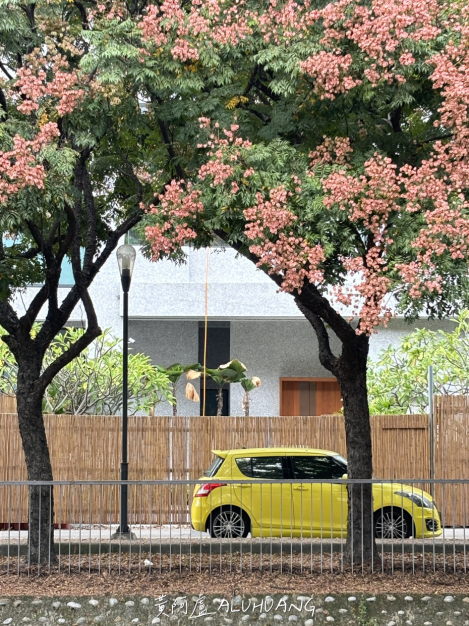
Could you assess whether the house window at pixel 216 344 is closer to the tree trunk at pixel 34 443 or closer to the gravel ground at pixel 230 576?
the tree trunk at pixel 34 443

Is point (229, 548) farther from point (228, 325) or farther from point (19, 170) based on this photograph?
point (228, 325)

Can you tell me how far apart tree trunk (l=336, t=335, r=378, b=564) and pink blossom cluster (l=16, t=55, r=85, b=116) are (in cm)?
427

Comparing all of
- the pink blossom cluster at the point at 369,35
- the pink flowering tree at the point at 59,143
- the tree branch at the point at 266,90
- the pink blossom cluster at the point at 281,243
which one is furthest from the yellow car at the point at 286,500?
the pink blossom cluster at the point at 369,35

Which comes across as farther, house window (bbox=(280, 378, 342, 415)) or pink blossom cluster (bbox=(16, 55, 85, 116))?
house window (bbox=(280, 378, 342, 415))

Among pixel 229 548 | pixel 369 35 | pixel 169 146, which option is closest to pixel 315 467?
pixel 229 548

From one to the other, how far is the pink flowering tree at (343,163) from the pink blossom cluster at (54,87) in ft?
3.19

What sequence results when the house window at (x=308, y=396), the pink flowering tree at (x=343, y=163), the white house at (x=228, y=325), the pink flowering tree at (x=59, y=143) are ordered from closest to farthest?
the pink flowering tree at (x=343, y=163)
the pink flowering tree at (x=59, y=143)
the white house at (x=228, y=325)
the house window at (x=308, y=396)

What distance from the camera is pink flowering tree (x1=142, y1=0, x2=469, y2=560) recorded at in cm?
905

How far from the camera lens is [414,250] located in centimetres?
891

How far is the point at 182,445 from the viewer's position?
1733 cm

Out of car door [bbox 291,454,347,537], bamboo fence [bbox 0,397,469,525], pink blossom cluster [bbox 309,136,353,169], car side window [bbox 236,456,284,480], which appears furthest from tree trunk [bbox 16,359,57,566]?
bamboo fence [bbox 0,397,469,525]

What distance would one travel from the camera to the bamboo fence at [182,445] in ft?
55.2

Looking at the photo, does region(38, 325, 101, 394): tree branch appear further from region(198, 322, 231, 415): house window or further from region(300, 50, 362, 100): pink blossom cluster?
region(198, 322, 231, 415): house window

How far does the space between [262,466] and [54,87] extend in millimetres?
6827
